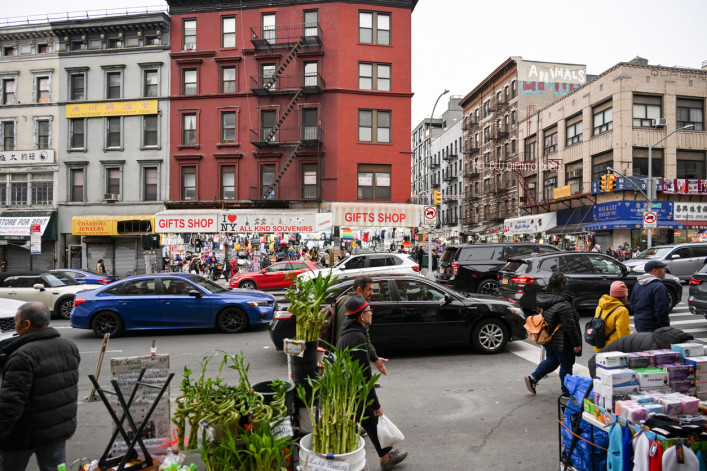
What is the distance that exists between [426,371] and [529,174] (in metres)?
37.1

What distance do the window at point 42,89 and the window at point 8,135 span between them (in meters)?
2.62

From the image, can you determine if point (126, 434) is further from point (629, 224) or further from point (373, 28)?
point (629, 224)

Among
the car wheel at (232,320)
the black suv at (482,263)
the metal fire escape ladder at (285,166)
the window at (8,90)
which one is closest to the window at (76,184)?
Result: the window at (8,90)

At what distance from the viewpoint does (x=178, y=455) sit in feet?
9.86

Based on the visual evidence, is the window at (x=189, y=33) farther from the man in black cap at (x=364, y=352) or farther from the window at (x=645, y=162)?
the window at (x=645, y=162)

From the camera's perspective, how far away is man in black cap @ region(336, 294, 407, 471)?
414 centimetres

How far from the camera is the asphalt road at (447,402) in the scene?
4668 millimetres

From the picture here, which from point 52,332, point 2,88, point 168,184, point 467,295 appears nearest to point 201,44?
point 168,184

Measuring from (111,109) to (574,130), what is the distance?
3365 centimetres

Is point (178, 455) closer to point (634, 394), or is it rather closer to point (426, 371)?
point (634, 394)

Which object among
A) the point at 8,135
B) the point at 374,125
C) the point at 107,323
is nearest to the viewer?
the point at 107,323

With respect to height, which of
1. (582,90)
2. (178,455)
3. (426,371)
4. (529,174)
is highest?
(582,90)

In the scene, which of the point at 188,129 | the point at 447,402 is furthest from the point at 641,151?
the point at 447,402

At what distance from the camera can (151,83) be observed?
96.8 feet
